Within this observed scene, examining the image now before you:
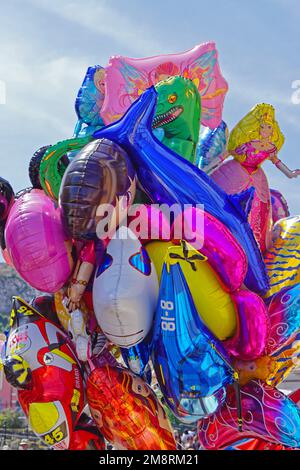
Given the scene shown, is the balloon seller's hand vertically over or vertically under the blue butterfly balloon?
under

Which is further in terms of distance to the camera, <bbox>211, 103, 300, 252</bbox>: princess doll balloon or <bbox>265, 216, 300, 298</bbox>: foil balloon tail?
<bbox>211, 103, 300, 252</bbox>: princess doll balloon

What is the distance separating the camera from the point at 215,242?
4.26 meters

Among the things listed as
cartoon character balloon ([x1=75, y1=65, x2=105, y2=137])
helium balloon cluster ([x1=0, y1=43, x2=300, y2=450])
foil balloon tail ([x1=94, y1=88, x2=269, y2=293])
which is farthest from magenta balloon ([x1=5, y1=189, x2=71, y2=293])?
cartoon character balloon ([x1=75, y1=65, x2=105, y2=137])

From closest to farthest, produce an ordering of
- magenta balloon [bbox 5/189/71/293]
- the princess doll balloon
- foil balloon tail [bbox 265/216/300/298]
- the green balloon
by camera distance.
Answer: magenta balloon [bbox 5/189/71/293], the green balloon, foil balloon tail [bbox 265/216/300/298], the princess doll balloon

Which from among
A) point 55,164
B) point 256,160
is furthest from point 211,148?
point 55,164

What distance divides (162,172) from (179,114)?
66cm

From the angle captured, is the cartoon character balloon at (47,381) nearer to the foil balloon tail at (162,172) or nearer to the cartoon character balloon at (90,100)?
the foil balloon tail at (162,172)

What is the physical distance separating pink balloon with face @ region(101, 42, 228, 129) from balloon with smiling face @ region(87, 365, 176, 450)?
2.06 meters

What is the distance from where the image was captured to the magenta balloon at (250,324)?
439 centimetres

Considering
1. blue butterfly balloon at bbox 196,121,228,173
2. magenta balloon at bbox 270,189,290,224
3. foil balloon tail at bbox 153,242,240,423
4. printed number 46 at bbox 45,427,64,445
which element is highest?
blue butterfly balloon at bbox 196,121,228,173

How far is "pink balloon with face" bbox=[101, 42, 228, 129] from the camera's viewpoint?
17.4 feet

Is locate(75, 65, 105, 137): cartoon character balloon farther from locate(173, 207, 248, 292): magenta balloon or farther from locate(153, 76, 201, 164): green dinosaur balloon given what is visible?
locate(173, 207, 248, 292): magenta balloon

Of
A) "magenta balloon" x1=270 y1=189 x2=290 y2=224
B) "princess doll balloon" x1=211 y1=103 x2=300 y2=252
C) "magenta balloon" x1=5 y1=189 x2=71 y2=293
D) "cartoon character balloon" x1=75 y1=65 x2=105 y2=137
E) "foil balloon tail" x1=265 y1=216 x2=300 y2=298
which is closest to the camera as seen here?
"magenta balloon" x1=5 y1=189 x2=71 y2=293
